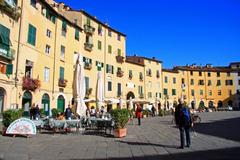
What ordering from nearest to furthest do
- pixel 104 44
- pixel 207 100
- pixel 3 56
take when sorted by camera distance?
pixel 3 56, pixel 104 44, pixel 207 100

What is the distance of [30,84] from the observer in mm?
25453

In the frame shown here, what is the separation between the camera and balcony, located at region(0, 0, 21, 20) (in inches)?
858

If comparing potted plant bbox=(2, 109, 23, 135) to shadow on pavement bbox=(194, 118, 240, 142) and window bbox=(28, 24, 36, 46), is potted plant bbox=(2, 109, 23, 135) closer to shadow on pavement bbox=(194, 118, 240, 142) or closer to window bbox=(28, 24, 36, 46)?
shadow on pavement bbox=(194, 118, 240, 142)

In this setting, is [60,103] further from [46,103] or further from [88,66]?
[88,66]

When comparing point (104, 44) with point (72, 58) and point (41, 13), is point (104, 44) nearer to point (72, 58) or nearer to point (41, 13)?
point (72, 58)

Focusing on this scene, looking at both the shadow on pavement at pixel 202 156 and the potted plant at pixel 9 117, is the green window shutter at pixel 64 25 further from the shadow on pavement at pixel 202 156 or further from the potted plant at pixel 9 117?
the shadow on pavement at pixel 202 156

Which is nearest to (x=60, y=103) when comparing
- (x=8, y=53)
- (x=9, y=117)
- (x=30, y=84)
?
(x=30, y=84)

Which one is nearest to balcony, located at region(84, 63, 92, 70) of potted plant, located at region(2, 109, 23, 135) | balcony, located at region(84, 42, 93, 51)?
balcony, located at region(84, 42, 93, 51)

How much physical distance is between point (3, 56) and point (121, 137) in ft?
42.7

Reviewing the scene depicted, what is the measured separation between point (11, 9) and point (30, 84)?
21.9 feet

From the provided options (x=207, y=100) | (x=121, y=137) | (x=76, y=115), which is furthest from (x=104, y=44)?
(x=207, y=100)

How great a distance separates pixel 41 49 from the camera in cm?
2855

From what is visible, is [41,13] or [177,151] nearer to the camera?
[177,151]

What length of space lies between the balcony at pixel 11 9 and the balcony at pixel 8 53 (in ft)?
9.73
